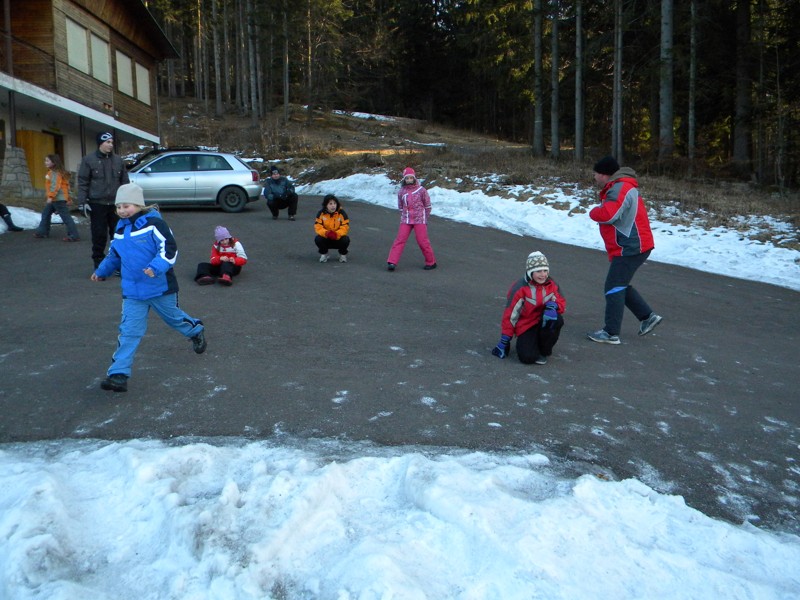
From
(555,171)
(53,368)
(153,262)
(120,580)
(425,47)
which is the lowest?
(120,580)

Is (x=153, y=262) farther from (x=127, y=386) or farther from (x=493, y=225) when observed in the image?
(x=493, y=225)

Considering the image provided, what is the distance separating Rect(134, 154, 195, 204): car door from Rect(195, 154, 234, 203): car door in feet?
0.58

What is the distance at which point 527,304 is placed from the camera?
624 centimetres

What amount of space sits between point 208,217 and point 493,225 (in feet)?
23.0

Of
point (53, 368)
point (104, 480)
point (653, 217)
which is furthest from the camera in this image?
point (653, 217)

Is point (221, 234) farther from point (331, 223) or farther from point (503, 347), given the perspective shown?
point (503, 347)

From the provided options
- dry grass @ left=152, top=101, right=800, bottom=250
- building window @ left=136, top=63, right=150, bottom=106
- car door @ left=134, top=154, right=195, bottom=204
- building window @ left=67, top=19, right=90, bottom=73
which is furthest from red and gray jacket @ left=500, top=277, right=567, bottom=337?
building window @ left=136, top=63, right=150, bottom=106

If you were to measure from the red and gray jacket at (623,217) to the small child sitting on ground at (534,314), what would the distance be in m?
0.98

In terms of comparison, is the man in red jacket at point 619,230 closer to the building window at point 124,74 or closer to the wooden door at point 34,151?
the wooden door at point 34,151

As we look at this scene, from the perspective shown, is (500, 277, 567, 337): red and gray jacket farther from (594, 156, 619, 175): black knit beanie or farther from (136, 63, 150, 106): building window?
(136, 63, 150, 106): building window

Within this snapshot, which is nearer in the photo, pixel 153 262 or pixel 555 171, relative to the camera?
pixel 153 262

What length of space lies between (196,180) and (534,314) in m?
13.6

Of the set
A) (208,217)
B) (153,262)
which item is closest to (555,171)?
(208,217)

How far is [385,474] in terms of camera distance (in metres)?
3.71
